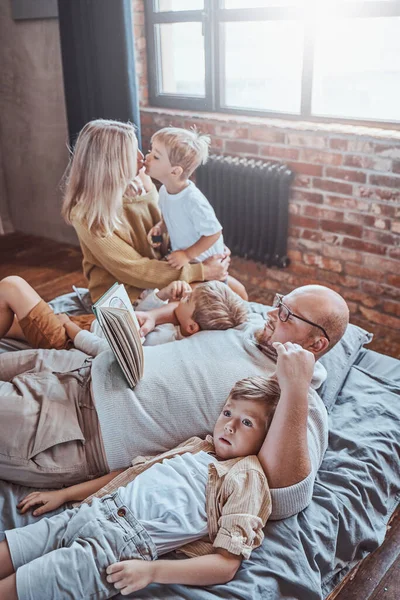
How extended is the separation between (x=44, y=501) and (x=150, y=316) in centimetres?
79

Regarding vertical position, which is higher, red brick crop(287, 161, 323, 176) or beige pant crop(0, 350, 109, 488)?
red brick crop(287, 161, 323, 176)

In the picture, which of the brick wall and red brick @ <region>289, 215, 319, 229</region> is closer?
the brick wall

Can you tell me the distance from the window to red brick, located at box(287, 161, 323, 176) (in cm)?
26

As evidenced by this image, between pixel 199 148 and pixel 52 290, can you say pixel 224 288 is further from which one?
pixel 52 290

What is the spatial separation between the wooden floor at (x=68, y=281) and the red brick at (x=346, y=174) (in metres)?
1.57

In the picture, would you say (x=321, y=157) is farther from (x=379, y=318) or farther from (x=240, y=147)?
(x=379, y=318)

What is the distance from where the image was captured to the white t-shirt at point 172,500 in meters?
1.17

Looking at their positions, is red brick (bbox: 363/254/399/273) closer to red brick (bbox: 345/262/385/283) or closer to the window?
red brick (bbox: 345/262/385/283)

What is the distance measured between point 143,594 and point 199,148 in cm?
172

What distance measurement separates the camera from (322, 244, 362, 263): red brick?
282cm

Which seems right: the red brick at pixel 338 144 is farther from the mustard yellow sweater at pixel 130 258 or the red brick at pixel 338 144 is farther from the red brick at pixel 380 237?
the mustard yellow sweater at pixel 130 258

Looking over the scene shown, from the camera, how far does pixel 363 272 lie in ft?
9.23

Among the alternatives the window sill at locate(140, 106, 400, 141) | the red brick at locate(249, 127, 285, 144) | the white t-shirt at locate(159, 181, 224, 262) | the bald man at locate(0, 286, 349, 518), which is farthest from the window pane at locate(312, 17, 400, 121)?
the bald man at locate(0, 286, 349, 518)

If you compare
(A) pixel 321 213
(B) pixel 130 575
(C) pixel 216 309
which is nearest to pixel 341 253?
(A) pixel 321 213
